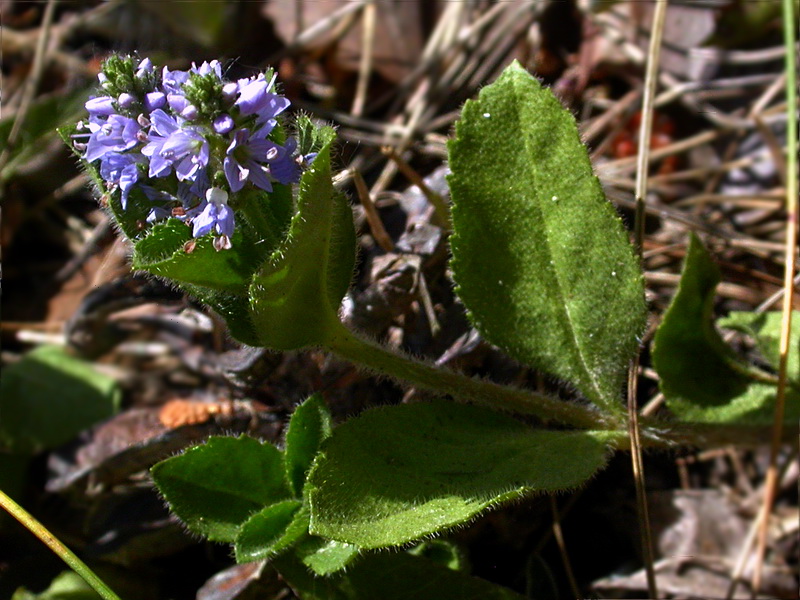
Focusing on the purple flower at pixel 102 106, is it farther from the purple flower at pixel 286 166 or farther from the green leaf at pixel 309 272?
the green leaf at pixel 309 272

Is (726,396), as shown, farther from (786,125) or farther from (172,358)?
(172,358)

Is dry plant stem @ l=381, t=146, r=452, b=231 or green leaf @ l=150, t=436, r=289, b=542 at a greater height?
dry plant stem @ l=381, t=146, r=452, b=231

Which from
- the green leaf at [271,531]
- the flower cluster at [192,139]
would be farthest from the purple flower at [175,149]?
the green leaf at [271,531]

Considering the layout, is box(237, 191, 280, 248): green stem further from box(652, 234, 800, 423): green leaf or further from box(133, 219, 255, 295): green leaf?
box(652, 234, 800, 423): green leaf

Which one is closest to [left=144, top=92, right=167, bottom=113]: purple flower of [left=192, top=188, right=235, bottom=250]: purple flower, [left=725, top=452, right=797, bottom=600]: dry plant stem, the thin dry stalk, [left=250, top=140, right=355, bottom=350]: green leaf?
[left=192, top=188, right=235, bottom=250]: purple flower

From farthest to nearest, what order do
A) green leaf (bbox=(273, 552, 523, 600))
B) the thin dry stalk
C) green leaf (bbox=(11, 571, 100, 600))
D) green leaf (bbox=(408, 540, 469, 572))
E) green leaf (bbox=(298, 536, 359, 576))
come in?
the thin dry stalk → green leaf (bbox=(11, 571, 100, 600)) → green leaf (bbox=(408, 540, 469, 572)) → green leaf (bbox=(273, 552, 523, 600)) → green leaf (bbox=(298, 536, 359, 576))

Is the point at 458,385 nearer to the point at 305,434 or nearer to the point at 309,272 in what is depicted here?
the point at 305,434
